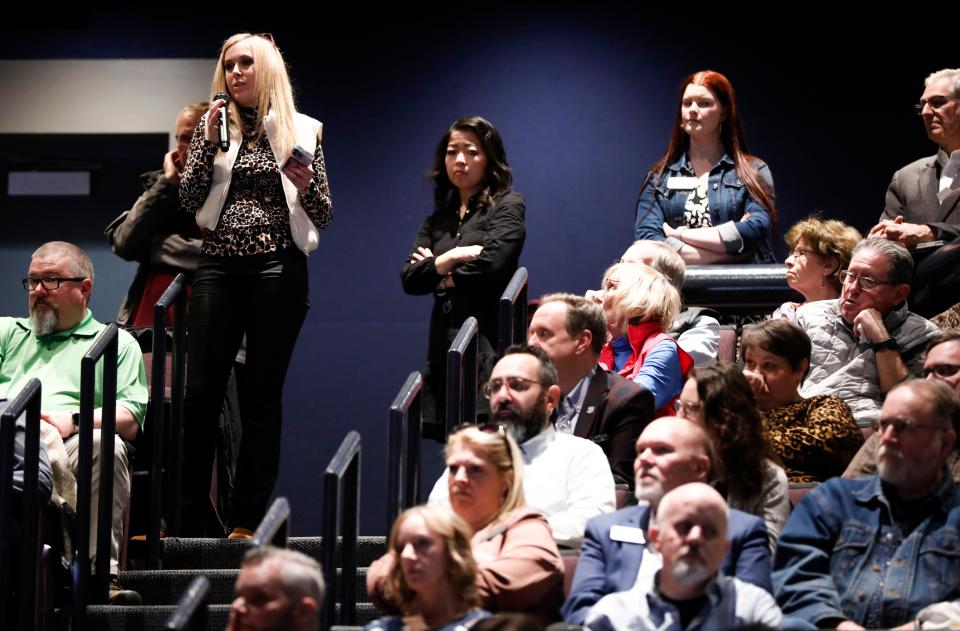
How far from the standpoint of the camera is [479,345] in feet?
19.3

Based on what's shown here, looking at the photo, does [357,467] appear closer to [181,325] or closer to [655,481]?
[655,481]

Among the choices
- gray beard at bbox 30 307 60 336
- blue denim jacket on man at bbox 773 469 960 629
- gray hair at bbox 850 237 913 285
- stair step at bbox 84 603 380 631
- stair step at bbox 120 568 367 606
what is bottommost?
stair step at bbox 84 603 380 631

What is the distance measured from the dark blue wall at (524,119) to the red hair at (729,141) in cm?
156

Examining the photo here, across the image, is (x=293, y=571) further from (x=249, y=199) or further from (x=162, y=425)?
(x=249, y=199)

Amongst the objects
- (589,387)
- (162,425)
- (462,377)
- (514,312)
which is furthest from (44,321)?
(589,387)

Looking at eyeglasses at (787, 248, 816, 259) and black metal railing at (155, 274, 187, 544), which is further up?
eyeglasses at (787, 248, 816, 259)

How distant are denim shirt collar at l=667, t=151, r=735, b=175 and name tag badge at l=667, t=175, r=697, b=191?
0.03 metres

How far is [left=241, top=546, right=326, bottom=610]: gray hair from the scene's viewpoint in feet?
11.9

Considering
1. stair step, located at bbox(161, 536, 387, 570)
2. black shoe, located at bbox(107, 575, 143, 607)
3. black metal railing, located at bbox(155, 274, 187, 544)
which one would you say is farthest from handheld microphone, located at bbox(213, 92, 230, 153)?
black shoe, located at bbox(107, 575, 143, 607)

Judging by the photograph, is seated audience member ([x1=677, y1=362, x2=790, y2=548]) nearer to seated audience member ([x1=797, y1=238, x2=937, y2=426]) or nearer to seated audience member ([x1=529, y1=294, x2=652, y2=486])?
seated audience member ([x1=529, y1=294, x2=652, y2=486])

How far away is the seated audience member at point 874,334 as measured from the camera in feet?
17.4

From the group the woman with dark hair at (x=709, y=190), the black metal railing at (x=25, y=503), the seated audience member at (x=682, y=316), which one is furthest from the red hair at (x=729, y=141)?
the black metal railing at (x=25, y=503)

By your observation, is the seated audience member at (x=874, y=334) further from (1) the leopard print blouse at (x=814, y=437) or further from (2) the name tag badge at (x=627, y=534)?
(2) the name tag badge at (x=627, y=534)

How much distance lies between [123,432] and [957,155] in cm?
304
